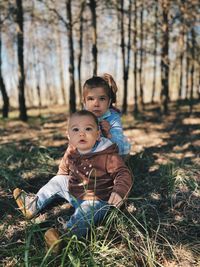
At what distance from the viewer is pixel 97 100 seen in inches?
164

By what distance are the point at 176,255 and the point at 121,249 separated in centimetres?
43

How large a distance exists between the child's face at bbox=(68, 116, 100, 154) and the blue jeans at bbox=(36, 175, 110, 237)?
18.7 inches

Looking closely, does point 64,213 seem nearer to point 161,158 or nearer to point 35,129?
point 161,158

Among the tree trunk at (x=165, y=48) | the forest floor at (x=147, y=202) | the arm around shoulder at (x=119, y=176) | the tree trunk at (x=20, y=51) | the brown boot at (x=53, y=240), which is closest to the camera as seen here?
the brown boot at (x=53, y=240)

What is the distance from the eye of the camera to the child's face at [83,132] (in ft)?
11.1

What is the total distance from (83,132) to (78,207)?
685 millimetres

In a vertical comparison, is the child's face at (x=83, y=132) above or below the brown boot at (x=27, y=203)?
above

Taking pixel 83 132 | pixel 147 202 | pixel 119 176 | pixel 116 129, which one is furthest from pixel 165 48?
pixel 119 176

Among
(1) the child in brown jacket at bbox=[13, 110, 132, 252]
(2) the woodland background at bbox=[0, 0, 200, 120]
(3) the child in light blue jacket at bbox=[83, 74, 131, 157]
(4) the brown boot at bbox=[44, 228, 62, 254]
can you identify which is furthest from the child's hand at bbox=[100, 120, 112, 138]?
(2) the woodland background at bbox=[0, 0, 200, 120]

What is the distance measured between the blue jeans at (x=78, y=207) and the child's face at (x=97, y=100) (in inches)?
34.7

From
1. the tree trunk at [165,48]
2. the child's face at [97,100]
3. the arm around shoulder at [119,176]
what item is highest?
the tree trunk at [165,48]

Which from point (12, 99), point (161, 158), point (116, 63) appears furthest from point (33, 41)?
point (161, 158)

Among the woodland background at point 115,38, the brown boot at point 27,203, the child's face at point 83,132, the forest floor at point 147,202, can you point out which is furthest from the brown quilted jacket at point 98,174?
the woodland background at point 115,38

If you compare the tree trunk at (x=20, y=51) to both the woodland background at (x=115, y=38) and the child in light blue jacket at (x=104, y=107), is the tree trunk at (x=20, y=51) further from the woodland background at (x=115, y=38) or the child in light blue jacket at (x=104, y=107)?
the child in light blue jacket at (x=104, y=107)
